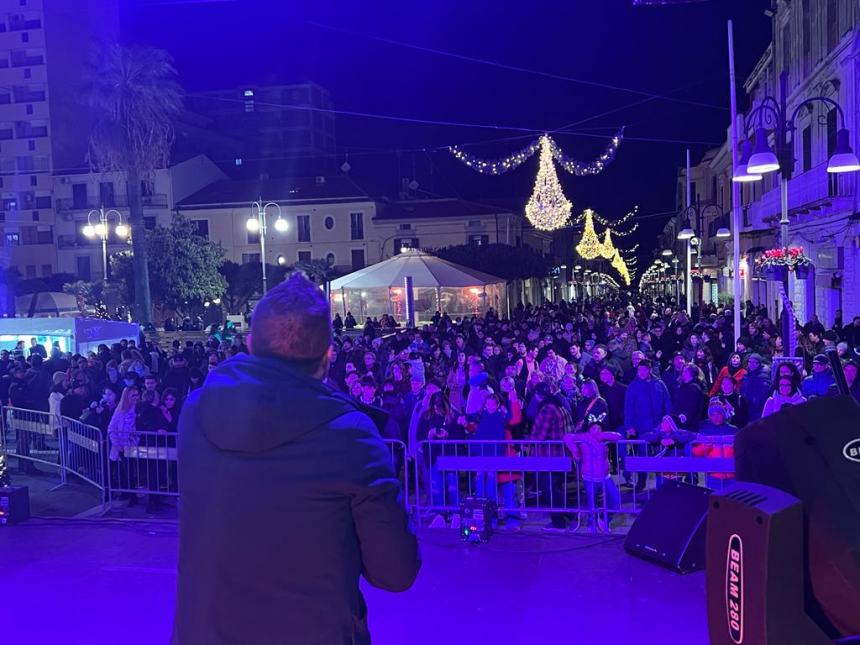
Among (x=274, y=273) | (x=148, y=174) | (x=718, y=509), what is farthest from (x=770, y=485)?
(x=274, y=273)

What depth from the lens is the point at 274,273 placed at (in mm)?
49250

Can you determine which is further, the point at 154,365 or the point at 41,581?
the point at 154,365

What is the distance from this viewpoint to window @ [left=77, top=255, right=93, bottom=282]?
194ft

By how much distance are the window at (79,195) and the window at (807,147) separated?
159 feet

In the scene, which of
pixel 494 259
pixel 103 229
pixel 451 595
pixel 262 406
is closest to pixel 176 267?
pixel 103 229

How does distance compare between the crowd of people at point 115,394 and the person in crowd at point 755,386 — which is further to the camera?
the person in crowd at point 755,386

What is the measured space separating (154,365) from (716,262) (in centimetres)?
4126

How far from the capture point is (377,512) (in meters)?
2.16

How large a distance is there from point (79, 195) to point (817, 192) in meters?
50.9

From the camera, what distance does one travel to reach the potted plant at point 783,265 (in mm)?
13109

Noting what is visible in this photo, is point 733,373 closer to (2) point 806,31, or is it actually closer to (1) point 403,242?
(2) point 806,31

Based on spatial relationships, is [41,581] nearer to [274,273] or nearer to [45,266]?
[274,273]

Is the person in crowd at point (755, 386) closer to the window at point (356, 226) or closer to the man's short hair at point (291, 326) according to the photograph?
the man's short hair at point (291, 326)

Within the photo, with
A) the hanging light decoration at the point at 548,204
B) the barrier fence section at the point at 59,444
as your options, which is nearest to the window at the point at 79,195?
Answer: the hanging light decoration at the point at 548,204
